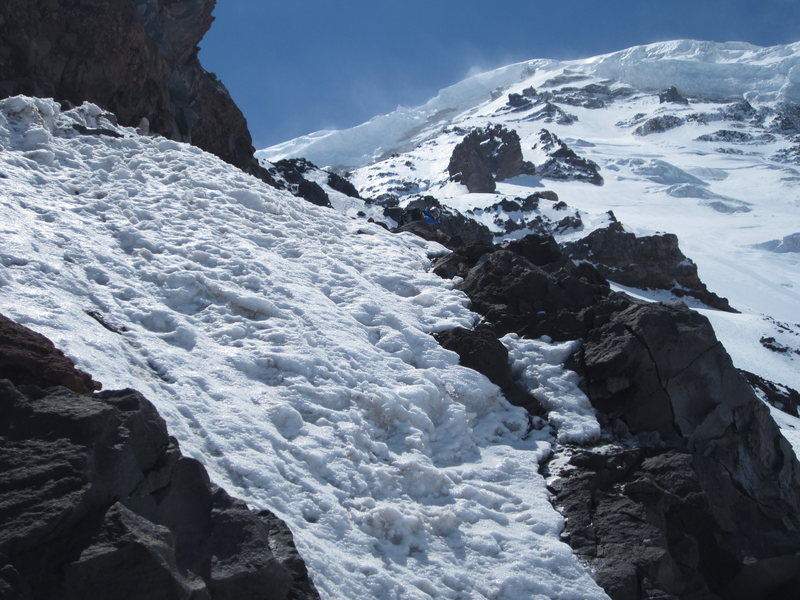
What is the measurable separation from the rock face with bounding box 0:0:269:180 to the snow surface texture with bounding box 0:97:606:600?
27.0 ft

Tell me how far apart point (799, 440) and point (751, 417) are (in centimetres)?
843

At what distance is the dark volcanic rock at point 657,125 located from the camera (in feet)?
550

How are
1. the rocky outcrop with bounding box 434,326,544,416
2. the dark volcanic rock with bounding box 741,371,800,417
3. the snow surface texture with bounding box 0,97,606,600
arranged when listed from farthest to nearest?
the dark volcanic rock with bounding box 741,371,800,417 → the rocky outcrop with bounding box 434,326,544,416 → the snow surface texture with bounding box 0,97,606,600

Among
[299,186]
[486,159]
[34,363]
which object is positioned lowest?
[34,363]

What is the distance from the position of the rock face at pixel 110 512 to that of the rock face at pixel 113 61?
15795mm

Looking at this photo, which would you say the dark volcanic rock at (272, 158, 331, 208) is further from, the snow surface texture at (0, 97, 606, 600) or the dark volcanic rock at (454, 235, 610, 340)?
the dark volcanic rock at (454, 235, 610, 340)

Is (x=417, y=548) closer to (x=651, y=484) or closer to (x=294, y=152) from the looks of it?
(x=651, y=484)

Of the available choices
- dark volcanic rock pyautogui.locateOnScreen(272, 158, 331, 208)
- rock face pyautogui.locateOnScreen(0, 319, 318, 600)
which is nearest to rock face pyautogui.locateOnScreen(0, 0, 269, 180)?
dark volcanic rock pyautogui.locateOnScreen(272, 158, 331, 208)

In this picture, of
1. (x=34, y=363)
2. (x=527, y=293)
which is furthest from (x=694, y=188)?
(x=34, y=363)

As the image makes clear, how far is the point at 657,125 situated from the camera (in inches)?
6619

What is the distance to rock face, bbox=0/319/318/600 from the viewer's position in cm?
482

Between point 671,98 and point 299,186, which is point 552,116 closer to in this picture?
point 671,98

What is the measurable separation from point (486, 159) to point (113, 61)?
346 ft

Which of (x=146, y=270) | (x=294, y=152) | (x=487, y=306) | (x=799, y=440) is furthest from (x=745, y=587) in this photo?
(x=294, y=152)
